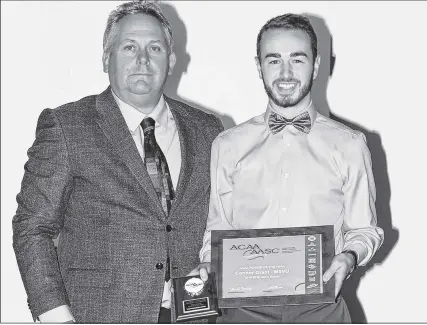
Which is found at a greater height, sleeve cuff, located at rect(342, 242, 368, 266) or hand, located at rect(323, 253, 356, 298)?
sleeve cuff, located at rect(342, 242, 368, 266)

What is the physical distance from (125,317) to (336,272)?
706 millimetres

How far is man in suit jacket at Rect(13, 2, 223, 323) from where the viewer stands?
2631 millimetres

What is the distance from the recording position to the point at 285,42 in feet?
8.55

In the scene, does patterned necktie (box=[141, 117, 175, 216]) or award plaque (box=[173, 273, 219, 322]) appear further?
patterned necktie (box=[141, 117, 175, 216])

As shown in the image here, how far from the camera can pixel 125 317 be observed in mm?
2641

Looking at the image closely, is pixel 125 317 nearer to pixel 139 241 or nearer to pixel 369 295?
pixel 139 241

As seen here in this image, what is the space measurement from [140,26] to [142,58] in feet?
0.45

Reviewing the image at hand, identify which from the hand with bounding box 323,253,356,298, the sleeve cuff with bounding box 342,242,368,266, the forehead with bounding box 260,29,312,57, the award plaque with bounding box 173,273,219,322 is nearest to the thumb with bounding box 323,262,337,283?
the hand with bounding box 323,253,356,298

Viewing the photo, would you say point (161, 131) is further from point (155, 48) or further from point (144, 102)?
point (155, 48)

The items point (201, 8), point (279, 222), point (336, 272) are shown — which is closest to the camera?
point (336, 272)

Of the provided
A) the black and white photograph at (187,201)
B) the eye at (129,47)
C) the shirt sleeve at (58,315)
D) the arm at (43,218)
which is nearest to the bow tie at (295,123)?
the black and white photograph at (187,201)

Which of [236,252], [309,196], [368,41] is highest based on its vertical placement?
[368,41]

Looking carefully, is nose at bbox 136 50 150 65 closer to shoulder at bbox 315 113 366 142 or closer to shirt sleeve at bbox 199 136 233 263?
shirt sleeve at bbox 199 136 233 263

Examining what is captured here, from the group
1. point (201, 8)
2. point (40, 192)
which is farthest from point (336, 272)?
point (201, 8)
